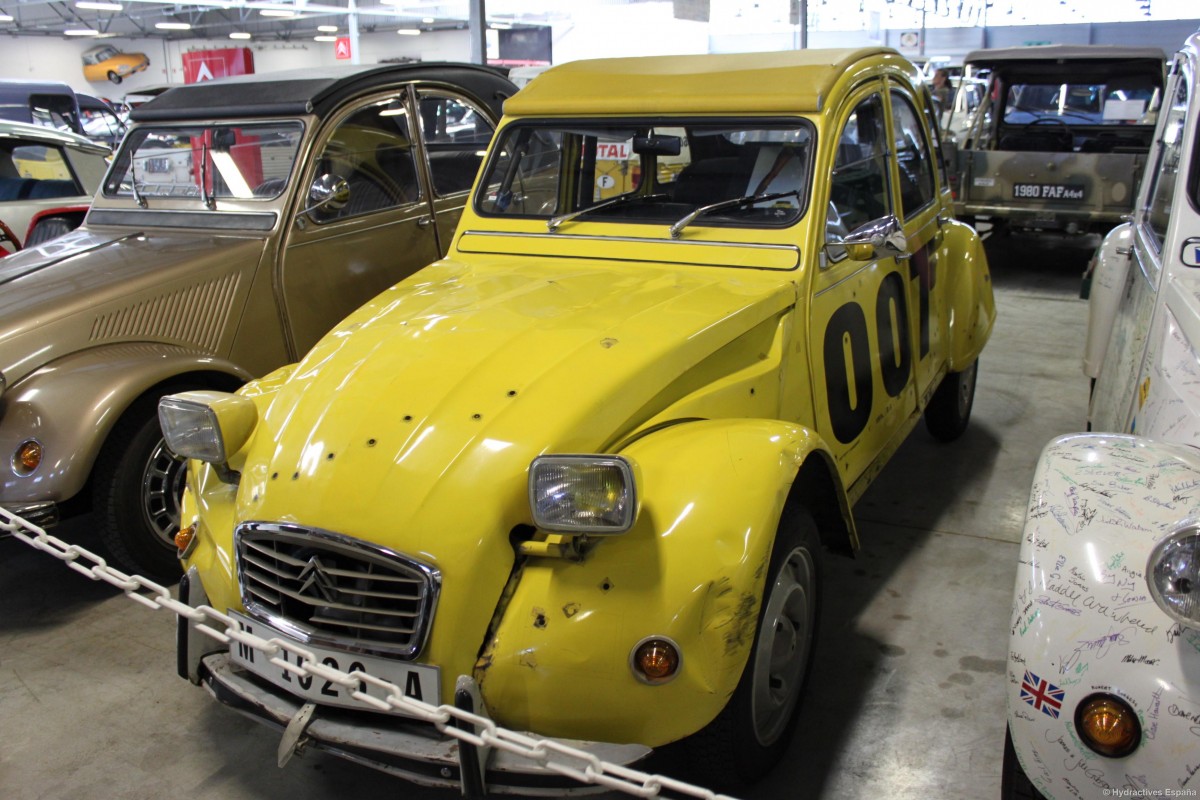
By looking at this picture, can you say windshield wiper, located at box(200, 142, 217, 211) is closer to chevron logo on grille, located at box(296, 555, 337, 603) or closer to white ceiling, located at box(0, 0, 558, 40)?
chevron logo on grille, located at box(296, 555, 337, 603)

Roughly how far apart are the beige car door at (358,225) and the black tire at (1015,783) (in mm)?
3431

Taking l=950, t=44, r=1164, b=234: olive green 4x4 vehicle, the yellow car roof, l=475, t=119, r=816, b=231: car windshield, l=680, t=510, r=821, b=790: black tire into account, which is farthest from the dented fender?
l=950, t=44, r=1164, b=234: olive green 4x4 vehicle

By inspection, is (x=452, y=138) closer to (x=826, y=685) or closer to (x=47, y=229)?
A: (x=47, y=229)

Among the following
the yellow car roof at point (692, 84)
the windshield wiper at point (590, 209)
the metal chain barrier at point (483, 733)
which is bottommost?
the metal chain barrier at point (483, 733)

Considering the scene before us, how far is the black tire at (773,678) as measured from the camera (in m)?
2.36

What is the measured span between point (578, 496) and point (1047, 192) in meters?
8.70

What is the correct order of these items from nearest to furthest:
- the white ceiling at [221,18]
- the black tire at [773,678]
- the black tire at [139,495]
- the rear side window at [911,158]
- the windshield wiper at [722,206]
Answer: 1. the black tire at [773,678]
2. the windshield wiper at [722,206]
3. the black tire at [139,495]
4. the rear side window at [911,158]
5. the white ceiling at [221,18]

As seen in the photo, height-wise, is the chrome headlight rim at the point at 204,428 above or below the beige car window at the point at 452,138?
below

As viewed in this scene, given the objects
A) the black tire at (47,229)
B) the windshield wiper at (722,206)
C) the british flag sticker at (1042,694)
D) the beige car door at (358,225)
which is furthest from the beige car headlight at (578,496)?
the black tire at (47,229)

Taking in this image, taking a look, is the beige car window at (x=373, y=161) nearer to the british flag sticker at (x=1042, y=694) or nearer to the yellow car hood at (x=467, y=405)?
the yellow car hood at (x=467, y=405)

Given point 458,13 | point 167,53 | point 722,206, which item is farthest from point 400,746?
point 167,53

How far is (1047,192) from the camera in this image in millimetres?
9367

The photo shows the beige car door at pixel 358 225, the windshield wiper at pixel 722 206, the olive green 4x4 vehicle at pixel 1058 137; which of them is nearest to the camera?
the windshield wiper at pixel 722 206

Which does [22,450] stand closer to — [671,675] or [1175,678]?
[671,675]
